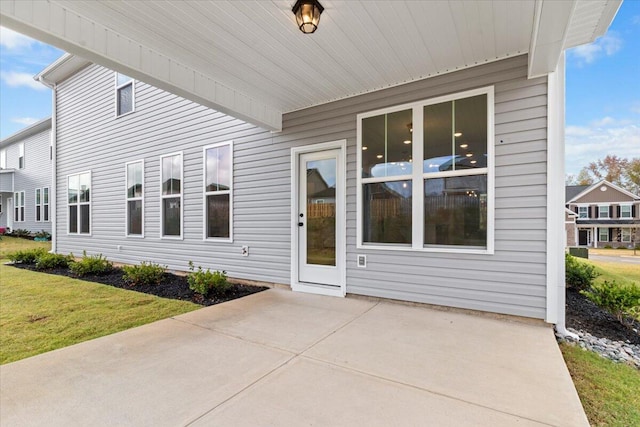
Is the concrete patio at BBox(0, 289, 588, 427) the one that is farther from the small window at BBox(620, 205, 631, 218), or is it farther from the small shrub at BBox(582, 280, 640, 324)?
the small window at BBox(620, 205, 631, 218)

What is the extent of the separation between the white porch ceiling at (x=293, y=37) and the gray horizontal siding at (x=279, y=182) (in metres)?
0.46

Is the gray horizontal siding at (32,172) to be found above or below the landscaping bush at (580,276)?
above

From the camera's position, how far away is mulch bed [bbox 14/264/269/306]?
4309 millimetres

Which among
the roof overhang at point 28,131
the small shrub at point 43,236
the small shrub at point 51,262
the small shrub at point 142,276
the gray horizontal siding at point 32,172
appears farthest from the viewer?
A: the gray horizontal siding at point 32,172

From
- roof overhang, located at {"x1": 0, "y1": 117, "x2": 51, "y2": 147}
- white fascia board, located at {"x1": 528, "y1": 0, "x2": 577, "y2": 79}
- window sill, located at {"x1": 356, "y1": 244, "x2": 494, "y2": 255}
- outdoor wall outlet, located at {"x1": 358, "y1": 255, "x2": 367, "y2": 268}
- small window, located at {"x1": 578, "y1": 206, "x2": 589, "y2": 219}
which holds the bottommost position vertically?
outdoor wall outlet, located at {"x1": 358, "y1": 255, "x2": 367, "y2": 268}

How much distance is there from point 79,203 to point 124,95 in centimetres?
338

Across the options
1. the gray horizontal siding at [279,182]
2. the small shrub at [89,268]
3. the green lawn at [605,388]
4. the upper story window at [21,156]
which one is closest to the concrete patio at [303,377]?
the green lawn at [605,388]

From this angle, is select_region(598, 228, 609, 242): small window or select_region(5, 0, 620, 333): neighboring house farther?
select_region(598, 228, 609, 242): small window

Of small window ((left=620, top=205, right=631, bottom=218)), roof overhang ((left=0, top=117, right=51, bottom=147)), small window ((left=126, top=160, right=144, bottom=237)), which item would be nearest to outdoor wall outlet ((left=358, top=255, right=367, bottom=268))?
small window ((left=126, top=160, right=144, bottom=237))

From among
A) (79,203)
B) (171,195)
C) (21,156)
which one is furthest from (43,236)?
(171,195)

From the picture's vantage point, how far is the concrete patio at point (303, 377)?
1.62 m

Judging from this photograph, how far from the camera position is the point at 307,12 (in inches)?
88.8

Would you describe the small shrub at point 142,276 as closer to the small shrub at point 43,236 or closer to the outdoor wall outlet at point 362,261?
the outdoor wall outlet at point 362,261

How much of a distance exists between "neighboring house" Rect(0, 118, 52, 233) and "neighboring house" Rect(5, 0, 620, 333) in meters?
13.4
